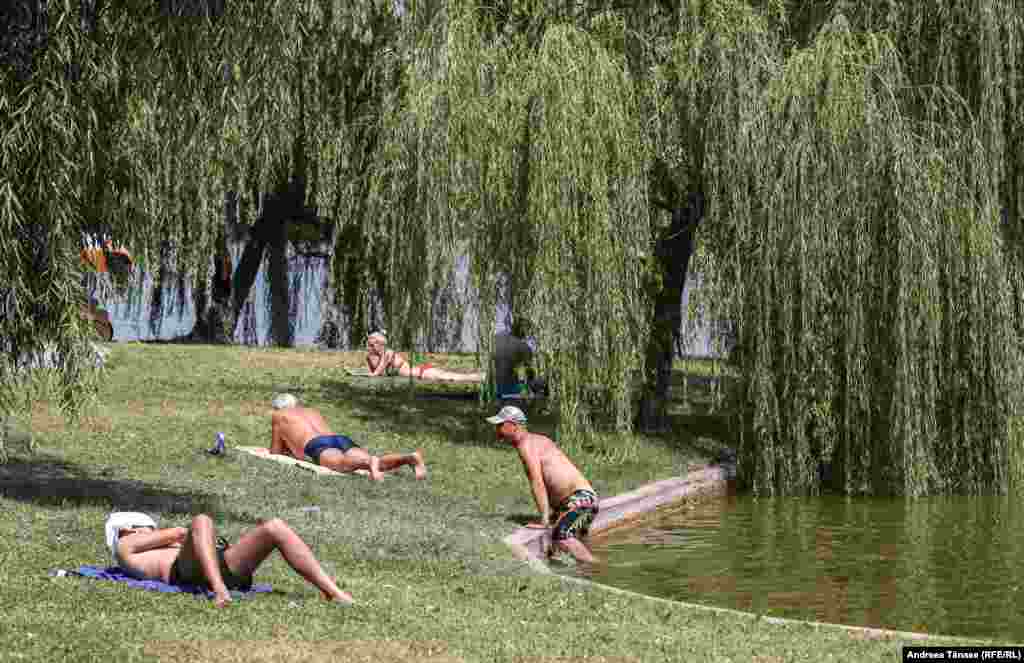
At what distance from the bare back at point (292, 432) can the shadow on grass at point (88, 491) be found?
2.62 m

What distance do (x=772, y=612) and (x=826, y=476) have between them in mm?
8878

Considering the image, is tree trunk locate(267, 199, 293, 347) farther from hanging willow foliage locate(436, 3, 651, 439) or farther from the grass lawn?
hanging willow foliage locate(436, 3, 651, 439)

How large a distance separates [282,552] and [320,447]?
28.4ft

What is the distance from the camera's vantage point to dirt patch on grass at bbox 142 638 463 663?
27.1ft

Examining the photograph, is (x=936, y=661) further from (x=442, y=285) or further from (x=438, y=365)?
(x=438, y=365)

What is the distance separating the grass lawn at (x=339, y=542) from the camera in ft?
29.1

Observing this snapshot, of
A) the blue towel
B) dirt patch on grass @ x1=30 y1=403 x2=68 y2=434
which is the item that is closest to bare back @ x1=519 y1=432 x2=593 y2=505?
the blue towel

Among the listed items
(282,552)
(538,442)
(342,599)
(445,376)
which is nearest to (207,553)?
(282,552)

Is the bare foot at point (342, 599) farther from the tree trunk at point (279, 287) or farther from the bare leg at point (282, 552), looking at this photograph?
the tree trunk at point (279, 287)

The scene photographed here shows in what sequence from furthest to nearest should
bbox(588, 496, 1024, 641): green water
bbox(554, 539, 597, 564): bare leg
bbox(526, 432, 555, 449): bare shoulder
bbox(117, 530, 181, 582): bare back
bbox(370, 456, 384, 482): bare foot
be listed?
1. bbox(370, 456, 384, 482): bare foot
2. bbox(526, 432, 555, 449): bare shoulder
3. bbox(554, 539, 597, 564): bare leg
4. bbox(588, 496, 1024, 641): green water
5. bbox(117, 530, 181, 582): bare back

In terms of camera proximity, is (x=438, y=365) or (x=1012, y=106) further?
(x=438, y=365)

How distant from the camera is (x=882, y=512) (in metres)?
18.9

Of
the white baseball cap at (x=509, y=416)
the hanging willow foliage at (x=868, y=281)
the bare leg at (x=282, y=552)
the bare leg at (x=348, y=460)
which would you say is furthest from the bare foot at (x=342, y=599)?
the hanging willow foliage at (x=868, y=281)

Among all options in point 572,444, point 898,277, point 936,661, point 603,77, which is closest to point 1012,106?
point 898,277
